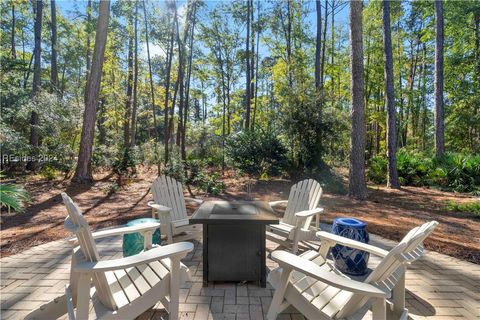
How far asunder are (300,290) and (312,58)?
53.0 ft

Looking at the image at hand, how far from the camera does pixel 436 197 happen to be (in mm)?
6895

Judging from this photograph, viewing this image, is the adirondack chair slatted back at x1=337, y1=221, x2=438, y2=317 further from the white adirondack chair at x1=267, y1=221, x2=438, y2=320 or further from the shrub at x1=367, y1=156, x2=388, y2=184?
the shrub at x1=367, y1=156, x2=388, y2=184

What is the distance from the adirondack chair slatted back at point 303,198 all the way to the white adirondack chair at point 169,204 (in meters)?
1.14

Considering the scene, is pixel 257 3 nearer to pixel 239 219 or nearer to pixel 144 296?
pixel 239 219

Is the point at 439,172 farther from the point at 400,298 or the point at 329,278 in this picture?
the point at 329,278

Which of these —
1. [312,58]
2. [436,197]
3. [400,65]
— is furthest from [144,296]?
[400,65]

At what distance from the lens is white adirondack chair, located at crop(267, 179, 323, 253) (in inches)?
107

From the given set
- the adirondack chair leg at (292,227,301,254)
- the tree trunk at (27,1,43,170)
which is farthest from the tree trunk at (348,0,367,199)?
the tree trunk at (27,1,43,170)

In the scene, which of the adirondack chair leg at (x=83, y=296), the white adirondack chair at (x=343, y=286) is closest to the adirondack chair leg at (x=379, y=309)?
the white adirondack chair at (x=343, y=286)

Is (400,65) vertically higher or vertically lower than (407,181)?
higher

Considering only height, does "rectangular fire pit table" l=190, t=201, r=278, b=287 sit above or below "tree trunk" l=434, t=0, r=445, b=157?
below

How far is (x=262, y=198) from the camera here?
6758 mm

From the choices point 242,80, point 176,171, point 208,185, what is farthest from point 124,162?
point 242,80

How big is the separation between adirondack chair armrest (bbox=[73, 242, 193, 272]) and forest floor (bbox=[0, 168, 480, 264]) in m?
2.55
